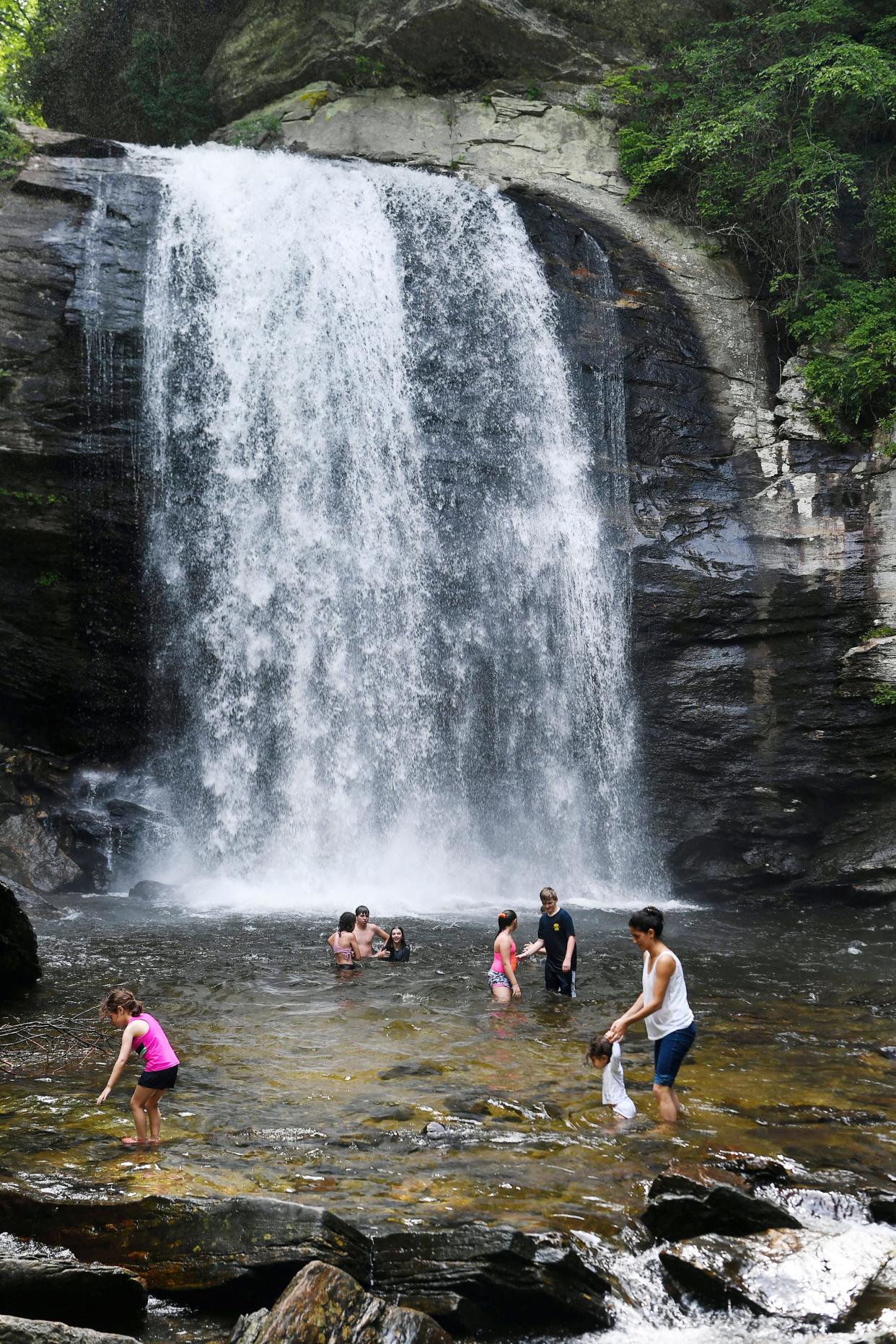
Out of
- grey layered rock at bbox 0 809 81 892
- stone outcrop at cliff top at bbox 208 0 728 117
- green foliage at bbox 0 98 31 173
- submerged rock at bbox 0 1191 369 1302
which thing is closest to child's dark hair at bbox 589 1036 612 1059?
submerged rock at bbox 0 1191 369 1302

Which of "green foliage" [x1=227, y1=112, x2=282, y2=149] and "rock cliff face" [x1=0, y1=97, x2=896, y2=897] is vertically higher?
"green foliage" [x1=227, y1=112, x2=282, y2=149]

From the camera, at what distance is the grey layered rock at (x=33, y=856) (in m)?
16.9

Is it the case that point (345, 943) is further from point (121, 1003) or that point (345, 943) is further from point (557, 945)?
point (121, 1003)

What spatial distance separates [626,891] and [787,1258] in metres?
13.8

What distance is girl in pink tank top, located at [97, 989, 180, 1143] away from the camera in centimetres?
611

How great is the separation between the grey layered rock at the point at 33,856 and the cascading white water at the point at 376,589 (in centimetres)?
231

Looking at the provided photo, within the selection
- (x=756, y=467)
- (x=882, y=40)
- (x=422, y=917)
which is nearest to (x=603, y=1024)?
(x=422, y=917)

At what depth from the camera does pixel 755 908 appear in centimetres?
1762

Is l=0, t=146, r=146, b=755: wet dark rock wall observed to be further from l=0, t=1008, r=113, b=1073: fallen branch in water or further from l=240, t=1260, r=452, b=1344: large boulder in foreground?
l=240, t=1260, r=452, b=1344: large boulder in foreground

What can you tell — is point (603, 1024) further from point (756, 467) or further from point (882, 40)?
point (882, 40)

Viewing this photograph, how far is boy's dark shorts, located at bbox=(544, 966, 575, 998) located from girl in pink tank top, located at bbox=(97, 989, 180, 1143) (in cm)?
506

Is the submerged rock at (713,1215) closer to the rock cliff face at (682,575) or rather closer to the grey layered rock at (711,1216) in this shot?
the grey layered rock at (711,1216)

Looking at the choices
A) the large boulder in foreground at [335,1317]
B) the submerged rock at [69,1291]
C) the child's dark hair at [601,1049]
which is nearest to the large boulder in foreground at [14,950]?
the submerged rock at [69,1291]

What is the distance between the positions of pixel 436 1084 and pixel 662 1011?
187 centimetres
